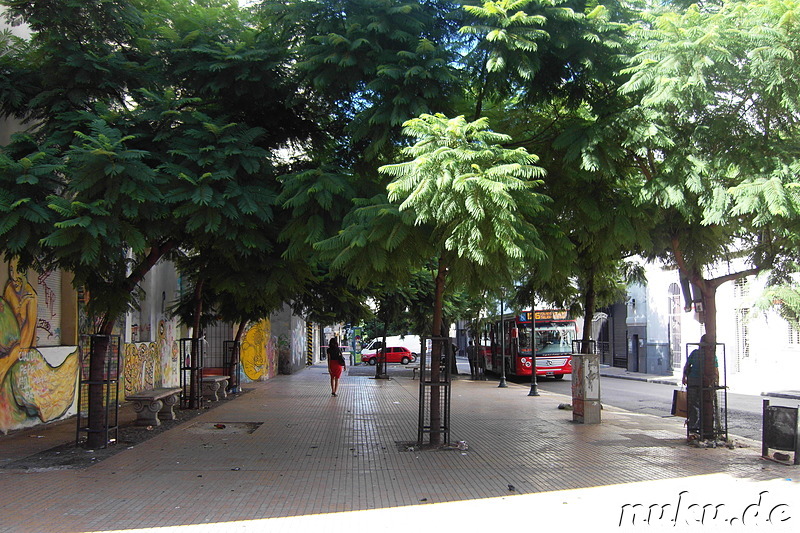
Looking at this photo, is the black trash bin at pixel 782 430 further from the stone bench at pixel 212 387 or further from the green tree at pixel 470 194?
the stone bench at pixel 212 387

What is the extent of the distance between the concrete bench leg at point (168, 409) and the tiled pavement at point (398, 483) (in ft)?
5.04

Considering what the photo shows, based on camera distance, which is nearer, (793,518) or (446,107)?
(793,518)

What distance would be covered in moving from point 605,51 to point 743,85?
1805mm

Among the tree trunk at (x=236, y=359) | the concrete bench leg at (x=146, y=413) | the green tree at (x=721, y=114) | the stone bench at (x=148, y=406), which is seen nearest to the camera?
the green tree at (x=721, y=114)

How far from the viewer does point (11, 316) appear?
12219 mm

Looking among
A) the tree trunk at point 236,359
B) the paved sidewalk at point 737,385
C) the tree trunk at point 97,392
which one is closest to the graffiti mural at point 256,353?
the tree trunk at point 236,359

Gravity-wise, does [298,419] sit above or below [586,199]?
below

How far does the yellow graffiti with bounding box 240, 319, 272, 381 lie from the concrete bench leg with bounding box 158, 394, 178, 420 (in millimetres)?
12839

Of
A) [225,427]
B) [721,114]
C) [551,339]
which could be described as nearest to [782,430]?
[721,114]

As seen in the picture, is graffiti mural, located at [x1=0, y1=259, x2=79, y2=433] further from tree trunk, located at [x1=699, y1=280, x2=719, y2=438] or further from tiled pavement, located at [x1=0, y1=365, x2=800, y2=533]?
tree trunk, located at [x1=699, y1=280, x2=719, y2=438]

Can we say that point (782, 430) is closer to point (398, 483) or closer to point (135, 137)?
point (398, 483)

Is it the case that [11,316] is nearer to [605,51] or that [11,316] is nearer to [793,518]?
[605,51]

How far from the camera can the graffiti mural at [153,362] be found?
18078mm

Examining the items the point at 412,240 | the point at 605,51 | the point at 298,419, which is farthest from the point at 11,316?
the point at 605,51
